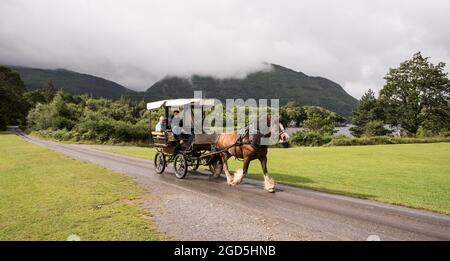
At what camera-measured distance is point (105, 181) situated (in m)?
15.1

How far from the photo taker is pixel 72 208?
1023cm

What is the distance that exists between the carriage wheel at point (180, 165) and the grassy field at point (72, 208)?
242 cm

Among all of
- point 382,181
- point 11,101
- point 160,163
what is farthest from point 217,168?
point 11,101

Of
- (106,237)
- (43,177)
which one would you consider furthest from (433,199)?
(43,177)

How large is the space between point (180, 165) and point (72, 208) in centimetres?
670

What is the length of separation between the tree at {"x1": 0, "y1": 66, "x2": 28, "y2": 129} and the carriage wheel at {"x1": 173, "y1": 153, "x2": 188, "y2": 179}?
313ft

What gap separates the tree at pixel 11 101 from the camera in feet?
309

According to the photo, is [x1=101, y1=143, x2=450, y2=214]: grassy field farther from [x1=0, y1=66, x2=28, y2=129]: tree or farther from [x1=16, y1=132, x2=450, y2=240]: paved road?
[x1=0, y1=66, x2=28, y2=129]: tree

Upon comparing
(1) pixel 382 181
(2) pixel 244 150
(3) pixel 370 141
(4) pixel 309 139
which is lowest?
(1) pixel 382 181

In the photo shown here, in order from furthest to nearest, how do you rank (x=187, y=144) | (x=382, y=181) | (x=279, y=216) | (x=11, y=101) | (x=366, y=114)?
(x=11, y=101)
(x=366, y=114)
(x=382, y=181)
(x=187, y=144)
(x=279, y=216)

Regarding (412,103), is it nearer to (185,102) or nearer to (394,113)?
(394,113)

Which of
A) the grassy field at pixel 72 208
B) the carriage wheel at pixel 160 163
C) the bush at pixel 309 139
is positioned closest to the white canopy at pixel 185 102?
the carriage wheel at pixel 160 163
